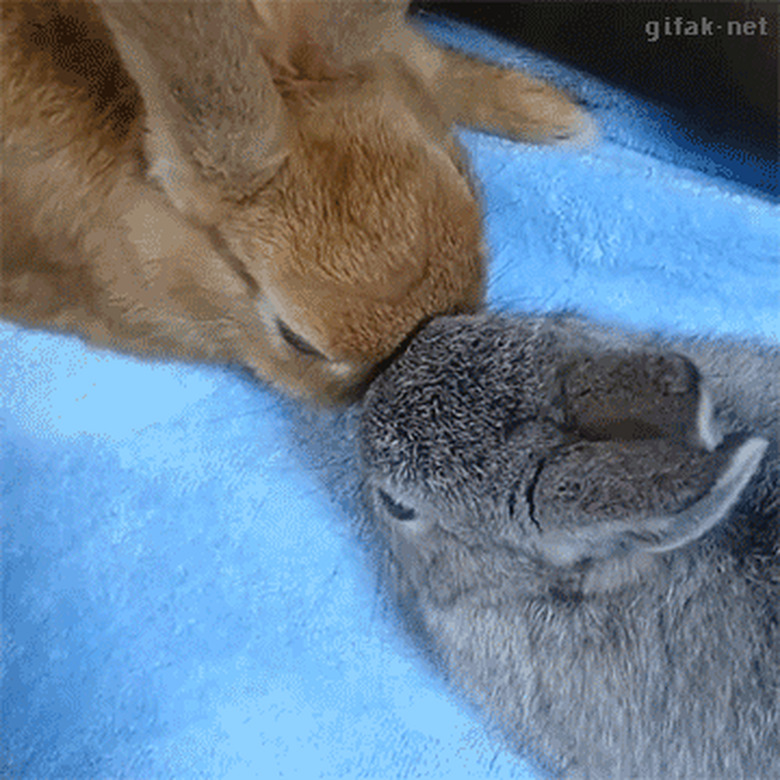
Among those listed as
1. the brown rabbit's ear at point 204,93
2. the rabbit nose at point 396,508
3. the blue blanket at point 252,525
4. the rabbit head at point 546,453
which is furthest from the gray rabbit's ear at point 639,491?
the blue blanket at point 252,525

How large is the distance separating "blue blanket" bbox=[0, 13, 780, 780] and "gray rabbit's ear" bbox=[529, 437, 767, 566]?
44 centimetres

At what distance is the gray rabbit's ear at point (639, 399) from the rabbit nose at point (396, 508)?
194mm

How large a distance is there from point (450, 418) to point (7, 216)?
44cm

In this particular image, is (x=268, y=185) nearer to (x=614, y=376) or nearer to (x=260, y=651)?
(x=614, y=376)

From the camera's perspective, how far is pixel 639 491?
0.65 m

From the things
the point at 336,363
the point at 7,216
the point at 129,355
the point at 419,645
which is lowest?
the point at 419,645

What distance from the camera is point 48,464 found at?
4.08 ft

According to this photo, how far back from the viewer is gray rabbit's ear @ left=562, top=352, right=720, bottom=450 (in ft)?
2.29

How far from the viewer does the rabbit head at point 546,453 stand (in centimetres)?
65

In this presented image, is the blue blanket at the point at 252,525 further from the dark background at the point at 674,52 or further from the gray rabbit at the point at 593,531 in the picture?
the gray rabbit at the point at 593,531

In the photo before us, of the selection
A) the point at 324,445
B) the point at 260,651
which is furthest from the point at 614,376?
the point at 260,651

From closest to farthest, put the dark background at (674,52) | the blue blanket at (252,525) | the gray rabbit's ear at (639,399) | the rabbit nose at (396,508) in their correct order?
the gray rabbit's ear at (639,399) → the rabbit nose at (396,508) → the dark background at (674,52) → the blue blanket at (252,525)

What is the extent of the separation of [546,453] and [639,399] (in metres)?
0.09

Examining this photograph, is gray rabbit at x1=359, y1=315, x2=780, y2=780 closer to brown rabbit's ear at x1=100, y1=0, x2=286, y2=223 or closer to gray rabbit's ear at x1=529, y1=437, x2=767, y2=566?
Result: gray rabbit's ear at x1=529, y1=437, x2=767, y2=566
